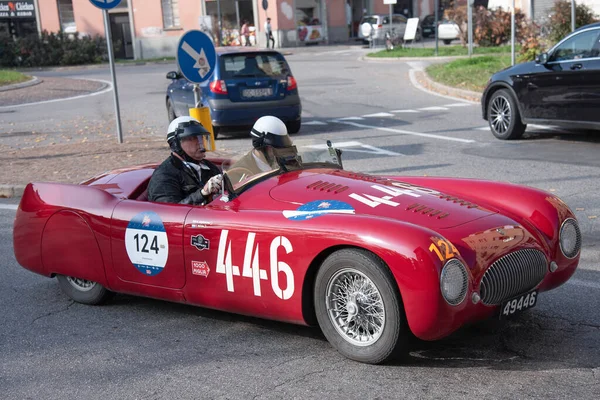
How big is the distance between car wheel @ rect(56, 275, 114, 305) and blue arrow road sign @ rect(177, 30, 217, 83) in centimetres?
463

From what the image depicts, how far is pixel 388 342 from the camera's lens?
14.7 ft

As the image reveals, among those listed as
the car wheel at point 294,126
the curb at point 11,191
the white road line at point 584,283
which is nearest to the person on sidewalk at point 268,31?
the car wheel at point 294,126

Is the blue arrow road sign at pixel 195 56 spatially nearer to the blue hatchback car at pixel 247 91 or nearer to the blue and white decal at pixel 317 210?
the blue hatchback car at pixel 247 91

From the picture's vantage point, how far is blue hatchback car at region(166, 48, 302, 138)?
47.6ft

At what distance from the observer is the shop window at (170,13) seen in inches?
2067

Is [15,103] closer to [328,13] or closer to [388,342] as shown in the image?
[388,342]

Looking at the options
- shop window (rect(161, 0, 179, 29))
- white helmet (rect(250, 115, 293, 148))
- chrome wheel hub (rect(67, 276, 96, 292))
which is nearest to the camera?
white helmet (rect(250, 115, 293, 148))

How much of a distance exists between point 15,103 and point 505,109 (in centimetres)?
1578

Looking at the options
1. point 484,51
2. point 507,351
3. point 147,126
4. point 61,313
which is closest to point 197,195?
point 61,313

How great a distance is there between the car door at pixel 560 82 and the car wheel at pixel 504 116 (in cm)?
25

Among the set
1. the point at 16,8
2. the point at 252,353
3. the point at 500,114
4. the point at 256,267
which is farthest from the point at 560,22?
the point at 16,8

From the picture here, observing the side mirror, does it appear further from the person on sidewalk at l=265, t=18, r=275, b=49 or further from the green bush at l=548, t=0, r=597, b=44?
the person on sidewalk at l=265, t=18, r=275, b=49

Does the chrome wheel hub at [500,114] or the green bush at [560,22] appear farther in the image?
the green bush at [560,22]

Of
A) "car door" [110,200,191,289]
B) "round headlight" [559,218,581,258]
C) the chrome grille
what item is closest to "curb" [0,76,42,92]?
"car door" [110,200,191,289]
